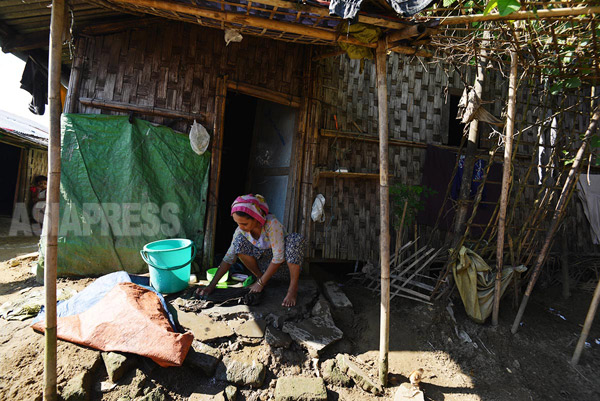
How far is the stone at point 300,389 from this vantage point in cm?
253

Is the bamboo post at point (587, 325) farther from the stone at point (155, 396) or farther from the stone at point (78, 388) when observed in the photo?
the stone at point (78, 388)

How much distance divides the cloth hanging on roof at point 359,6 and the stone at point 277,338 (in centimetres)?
290

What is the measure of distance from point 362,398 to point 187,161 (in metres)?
3.55

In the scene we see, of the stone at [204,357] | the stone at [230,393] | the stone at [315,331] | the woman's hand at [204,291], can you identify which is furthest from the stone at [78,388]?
the stone at [315,331]

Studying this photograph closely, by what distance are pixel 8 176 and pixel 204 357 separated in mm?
11276

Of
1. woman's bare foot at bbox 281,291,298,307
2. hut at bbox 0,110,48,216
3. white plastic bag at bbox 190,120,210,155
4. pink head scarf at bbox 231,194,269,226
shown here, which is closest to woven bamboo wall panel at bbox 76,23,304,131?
white plastic bag at bbox 190,120,210,155

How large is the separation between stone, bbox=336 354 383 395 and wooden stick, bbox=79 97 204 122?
3.59m

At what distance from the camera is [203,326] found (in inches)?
121

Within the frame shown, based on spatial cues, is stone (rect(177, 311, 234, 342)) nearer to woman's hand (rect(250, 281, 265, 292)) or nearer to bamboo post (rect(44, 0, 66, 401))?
woman's hand (rect(250, 281, 265, 292))

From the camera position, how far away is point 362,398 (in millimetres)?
2697

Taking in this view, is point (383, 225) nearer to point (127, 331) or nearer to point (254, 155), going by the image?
point (127, 331)

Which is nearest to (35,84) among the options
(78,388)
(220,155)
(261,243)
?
(220,155)

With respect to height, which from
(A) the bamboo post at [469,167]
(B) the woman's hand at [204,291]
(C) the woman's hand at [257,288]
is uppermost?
(A) the bamboo post at [469,167]

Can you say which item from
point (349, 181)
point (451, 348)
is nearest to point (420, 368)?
point (451, 348)
